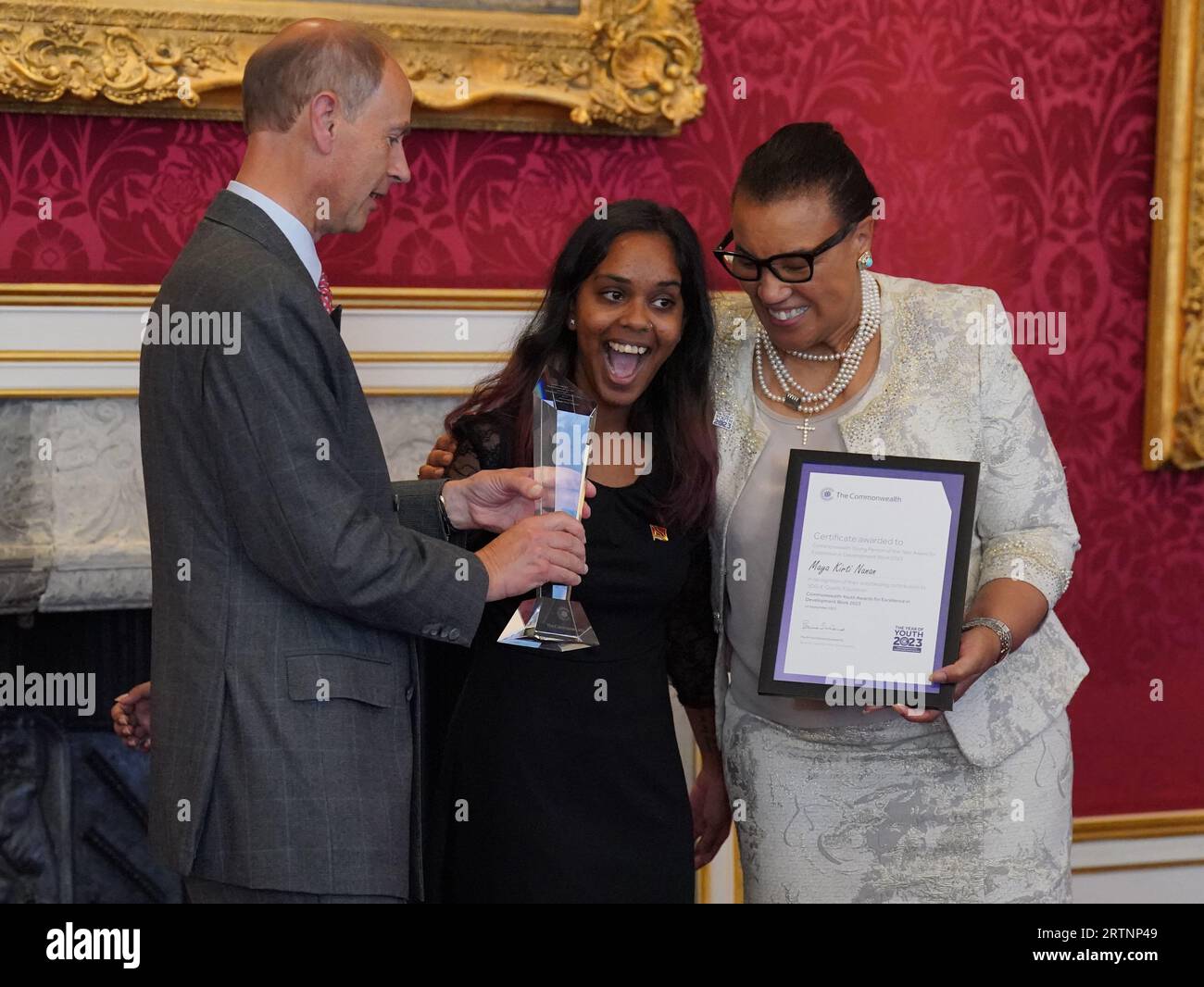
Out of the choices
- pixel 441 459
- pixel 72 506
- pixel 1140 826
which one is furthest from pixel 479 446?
pixel 1140 826

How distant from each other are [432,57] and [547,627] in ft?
5.24

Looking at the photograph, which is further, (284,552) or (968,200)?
(968,200)

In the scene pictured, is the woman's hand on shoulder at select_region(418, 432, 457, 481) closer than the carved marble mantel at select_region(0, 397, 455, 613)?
Yes

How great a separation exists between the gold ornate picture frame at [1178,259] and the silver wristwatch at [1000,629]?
68.2 inches

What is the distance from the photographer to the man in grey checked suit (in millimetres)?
2010

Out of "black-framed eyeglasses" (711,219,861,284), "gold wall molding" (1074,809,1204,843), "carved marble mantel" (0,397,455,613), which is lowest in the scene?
"gold wall molding" (1074,809,1204,843)

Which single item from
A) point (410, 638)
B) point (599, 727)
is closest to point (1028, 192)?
point (599, 727)

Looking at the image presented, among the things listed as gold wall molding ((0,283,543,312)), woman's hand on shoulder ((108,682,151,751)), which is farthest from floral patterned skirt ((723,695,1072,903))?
gold wall molding ((0,283,543,312))

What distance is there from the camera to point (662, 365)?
2.68m

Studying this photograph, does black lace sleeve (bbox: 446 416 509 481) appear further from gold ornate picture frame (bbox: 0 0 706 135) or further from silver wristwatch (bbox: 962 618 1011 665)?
gold ornate picture frame (bbox: 0 0 706 135)

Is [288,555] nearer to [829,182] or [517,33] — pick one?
[829,182]

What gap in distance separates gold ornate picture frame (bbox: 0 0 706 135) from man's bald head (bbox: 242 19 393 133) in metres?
1.14

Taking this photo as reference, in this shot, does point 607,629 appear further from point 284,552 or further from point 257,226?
point 257,226
